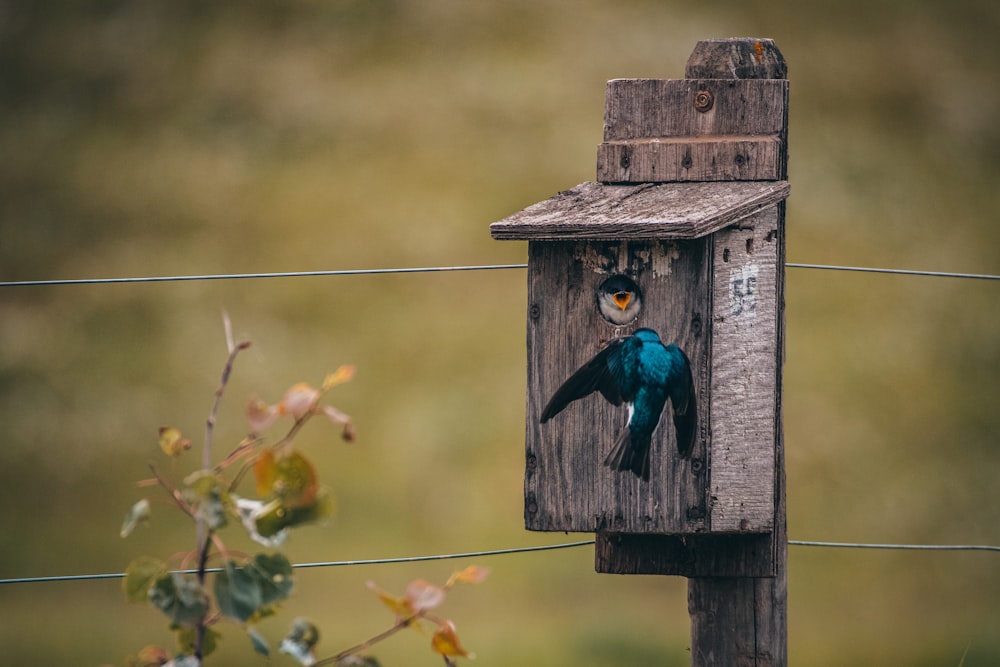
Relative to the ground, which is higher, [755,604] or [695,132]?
[695,132]

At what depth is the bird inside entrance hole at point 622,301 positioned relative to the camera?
2.26m

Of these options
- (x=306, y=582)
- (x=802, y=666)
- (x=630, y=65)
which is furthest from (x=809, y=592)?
(x=630, y=65)

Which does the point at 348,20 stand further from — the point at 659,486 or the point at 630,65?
the point at 659,486

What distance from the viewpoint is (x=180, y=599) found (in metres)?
1.34

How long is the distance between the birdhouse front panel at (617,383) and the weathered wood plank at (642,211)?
68 mm

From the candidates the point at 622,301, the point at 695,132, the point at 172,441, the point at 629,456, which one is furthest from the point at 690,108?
the point at 172,441

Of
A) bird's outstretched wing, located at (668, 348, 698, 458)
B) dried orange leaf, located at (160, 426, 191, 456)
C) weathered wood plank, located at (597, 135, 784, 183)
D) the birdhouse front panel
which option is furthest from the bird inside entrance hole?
dried orange leaf, located at (160, 426, 191, 456)

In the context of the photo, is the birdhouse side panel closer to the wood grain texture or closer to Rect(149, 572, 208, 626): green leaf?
the wood grain texture

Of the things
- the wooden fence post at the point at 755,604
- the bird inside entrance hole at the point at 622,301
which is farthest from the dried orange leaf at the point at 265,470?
the wooden fence post at the point at 755,604

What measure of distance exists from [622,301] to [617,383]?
0.15 m

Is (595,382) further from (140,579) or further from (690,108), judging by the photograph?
(140,579)

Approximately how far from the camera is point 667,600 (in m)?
6.53

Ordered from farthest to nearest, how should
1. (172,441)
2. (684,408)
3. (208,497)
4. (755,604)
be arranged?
(755,604)
(684,408)
(172,441)
(208,497)

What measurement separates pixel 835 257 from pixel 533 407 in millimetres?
5339
